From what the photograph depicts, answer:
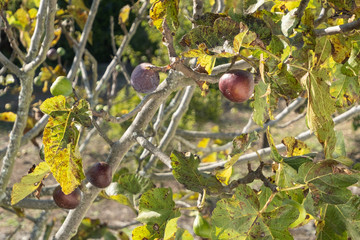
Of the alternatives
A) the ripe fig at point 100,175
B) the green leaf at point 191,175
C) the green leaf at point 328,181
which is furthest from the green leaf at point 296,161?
the ripe fig at point 100,175

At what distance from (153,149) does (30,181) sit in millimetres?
248

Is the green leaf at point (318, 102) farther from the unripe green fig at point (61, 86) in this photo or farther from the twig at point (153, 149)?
the unripe green fig at point (61, 86)

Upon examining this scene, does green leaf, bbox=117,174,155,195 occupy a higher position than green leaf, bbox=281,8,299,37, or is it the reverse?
green leaf, bbox=281,8,299,37

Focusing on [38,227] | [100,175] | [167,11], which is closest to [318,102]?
[167,11]

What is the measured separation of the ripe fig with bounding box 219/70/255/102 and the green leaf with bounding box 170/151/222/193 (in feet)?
0.52

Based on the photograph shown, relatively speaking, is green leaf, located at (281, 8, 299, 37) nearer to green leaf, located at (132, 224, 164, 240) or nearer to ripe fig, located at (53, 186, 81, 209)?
green leaf, located at (132, 224, 164, 240)

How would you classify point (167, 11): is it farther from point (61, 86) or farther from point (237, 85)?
point (61, 86)

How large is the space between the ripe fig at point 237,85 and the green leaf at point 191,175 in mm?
158

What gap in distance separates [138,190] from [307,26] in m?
0.59

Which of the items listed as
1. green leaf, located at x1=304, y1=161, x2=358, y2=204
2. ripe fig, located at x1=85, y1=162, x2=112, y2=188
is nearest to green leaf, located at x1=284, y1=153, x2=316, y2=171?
green leaf, located at x1=304, y1=161, x2=358, y2=204

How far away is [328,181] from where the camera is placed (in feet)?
1.93

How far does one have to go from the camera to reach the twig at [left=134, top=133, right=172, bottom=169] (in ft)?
2.54

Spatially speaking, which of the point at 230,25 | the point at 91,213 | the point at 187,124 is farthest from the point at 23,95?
the point at 187,124

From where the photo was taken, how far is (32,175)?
2.46 feet
